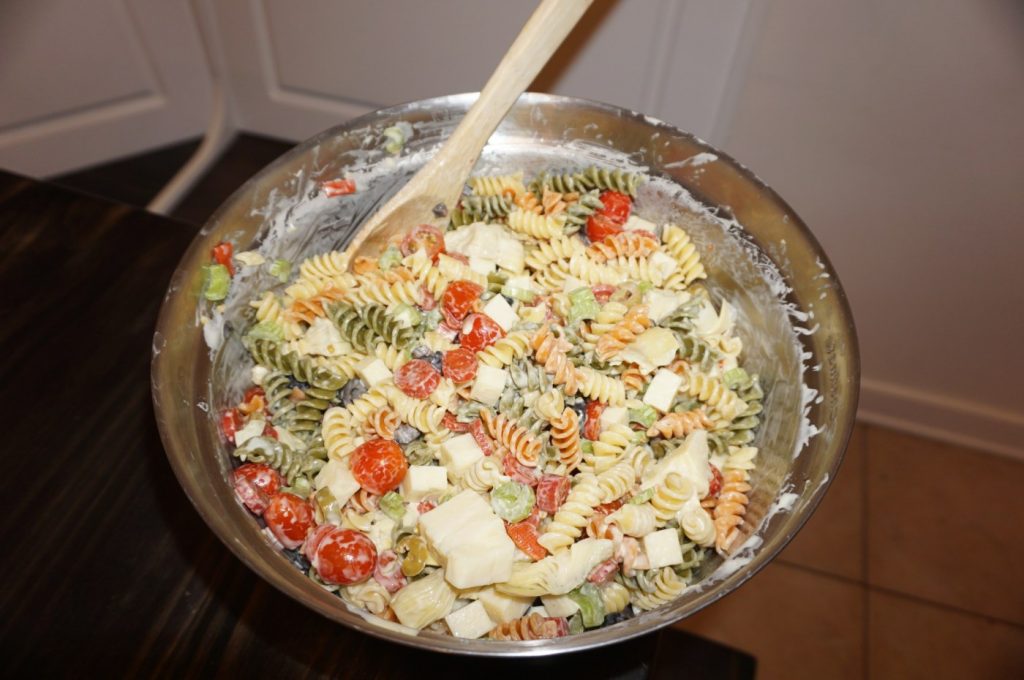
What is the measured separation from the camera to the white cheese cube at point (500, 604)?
1218mm

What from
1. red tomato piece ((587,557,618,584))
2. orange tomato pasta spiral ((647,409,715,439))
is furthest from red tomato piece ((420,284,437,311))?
red tomato piece ((587,557,618,584))

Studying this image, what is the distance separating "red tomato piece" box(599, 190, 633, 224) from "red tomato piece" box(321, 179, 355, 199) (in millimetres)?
602

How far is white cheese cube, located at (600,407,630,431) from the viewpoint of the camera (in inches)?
56.4

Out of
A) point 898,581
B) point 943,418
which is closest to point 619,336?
point 898,581

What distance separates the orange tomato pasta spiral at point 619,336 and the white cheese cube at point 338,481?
0.58 m

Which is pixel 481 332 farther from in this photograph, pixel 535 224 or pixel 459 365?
pixel 535 224

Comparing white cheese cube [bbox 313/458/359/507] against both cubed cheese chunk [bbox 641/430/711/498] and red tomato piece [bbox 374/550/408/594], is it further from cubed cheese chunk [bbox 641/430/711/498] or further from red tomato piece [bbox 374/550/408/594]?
cubed cheese chunk [bbox 641/430/711/498]

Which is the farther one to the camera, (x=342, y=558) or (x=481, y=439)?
(x=481, y=439)

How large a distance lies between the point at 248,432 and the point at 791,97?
1.91 metres

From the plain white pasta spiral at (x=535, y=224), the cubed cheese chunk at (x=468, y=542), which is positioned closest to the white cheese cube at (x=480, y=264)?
the plain white pasta spiral at (x=535, y=224)

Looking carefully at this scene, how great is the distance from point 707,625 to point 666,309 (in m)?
1.65

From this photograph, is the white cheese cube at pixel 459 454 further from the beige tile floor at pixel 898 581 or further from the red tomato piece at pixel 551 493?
the beige tile floor at pixel 898 581

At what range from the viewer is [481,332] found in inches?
57.8

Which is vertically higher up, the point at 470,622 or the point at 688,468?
the point at 688,468
